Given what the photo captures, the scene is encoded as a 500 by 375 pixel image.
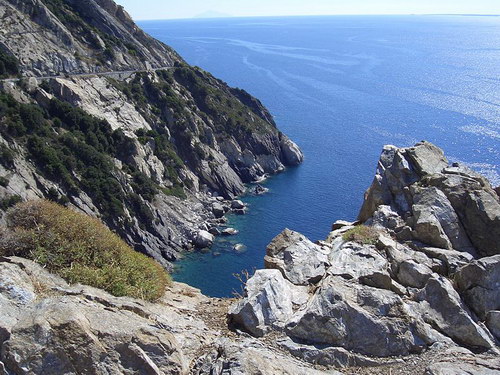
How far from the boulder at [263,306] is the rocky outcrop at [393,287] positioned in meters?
0.03

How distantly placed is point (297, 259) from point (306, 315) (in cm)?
363

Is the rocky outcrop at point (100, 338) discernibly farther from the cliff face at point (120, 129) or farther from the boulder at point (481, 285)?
the cliff face at point (120, 129)

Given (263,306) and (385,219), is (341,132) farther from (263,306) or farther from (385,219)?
(263,306)

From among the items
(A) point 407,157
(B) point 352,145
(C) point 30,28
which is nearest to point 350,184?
(B) point 352,145

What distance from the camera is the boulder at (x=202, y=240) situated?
239 feet

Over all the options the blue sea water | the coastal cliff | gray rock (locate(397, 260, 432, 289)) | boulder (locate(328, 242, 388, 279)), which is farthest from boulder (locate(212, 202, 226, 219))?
gray rock (locate(397, 260, 432, 289))

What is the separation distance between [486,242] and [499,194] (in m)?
3.86

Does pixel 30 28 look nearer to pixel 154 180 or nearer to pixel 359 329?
pixel 154 180

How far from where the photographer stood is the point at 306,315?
13.6m

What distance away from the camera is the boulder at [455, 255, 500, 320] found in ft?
48.8

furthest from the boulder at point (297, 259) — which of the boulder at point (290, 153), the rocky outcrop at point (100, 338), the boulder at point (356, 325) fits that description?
the boulder at point (290, 153)

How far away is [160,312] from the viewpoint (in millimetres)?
14164

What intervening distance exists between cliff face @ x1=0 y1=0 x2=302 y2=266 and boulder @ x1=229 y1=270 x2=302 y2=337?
46081mm

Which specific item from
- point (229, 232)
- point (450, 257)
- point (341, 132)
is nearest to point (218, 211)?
point (229, 232)
